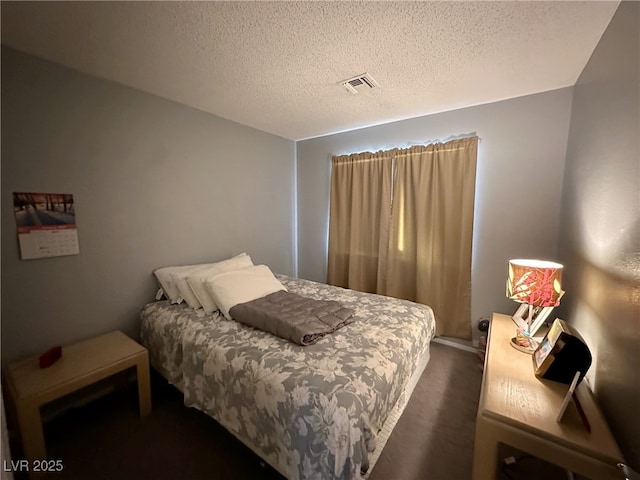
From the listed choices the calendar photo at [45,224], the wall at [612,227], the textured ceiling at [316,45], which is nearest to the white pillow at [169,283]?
the calendar photo at [45,224]

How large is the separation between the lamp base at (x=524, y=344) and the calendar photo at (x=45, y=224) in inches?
118

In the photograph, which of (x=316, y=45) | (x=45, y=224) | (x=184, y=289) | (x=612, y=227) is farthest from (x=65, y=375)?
(x=612, y=227)

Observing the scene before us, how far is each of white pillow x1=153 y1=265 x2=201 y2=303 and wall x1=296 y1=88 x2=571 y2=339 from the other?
262 cm

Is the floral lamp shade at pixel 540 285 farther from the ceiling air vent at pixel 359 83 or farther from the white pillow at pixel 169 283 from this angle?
the white pillow at pixel 169 283

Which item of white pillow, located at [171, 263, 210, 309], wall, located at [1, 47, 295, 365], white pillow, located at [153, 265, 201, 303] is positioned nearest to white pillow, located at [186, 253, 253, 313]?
white pillow, located at [171, 263, 210, 309]

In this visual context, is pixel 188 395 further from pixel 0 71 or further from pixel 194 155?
pixel 0 71

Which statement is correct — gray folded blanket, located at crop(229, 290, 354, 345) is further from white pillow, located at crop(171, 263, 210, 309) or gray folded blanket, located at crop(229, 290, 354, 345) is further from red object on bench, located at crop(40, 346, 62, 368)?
red object on bench, located at crop(40, 346, 62, 368)

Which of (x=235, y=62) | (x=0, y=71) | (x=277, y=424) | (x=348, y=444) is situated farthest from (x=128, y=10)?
(x=348, y=444)

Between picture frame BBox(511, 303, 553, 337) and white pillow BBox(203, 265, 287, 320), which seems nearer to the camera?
picture frame BBox(511, 303, 553, 337)

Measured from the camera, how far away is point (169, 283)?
2.07 metres

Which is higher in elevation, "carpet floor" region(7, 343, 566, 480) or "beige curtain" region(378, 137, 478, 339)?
"beige curtain" region(378, 137, 478, 339)

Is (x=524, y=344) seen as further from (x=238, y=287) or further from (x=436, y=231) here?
(x=238, y=287)

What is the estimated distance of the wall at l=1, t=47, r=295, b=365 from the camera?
5.09ft

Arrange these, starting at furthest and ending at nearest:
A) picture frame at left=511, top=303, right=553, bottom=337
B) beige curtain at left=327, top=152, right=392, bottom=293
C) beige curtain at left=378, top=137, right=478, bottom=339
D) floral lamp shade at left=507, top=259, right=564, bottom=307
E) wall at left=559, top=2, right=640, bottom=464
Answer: beige curtain at left=327, top=152, right=392, bottom=293 → beige curtain at left=378, top=137, right=478, bottom=339 → picture frame at left=511, top=303, right=553, bottom=337 → floral lamp shade at left=507, top=259, right=564, bottom=307 → wall at left=559, top=2, right=640, bottom=464
